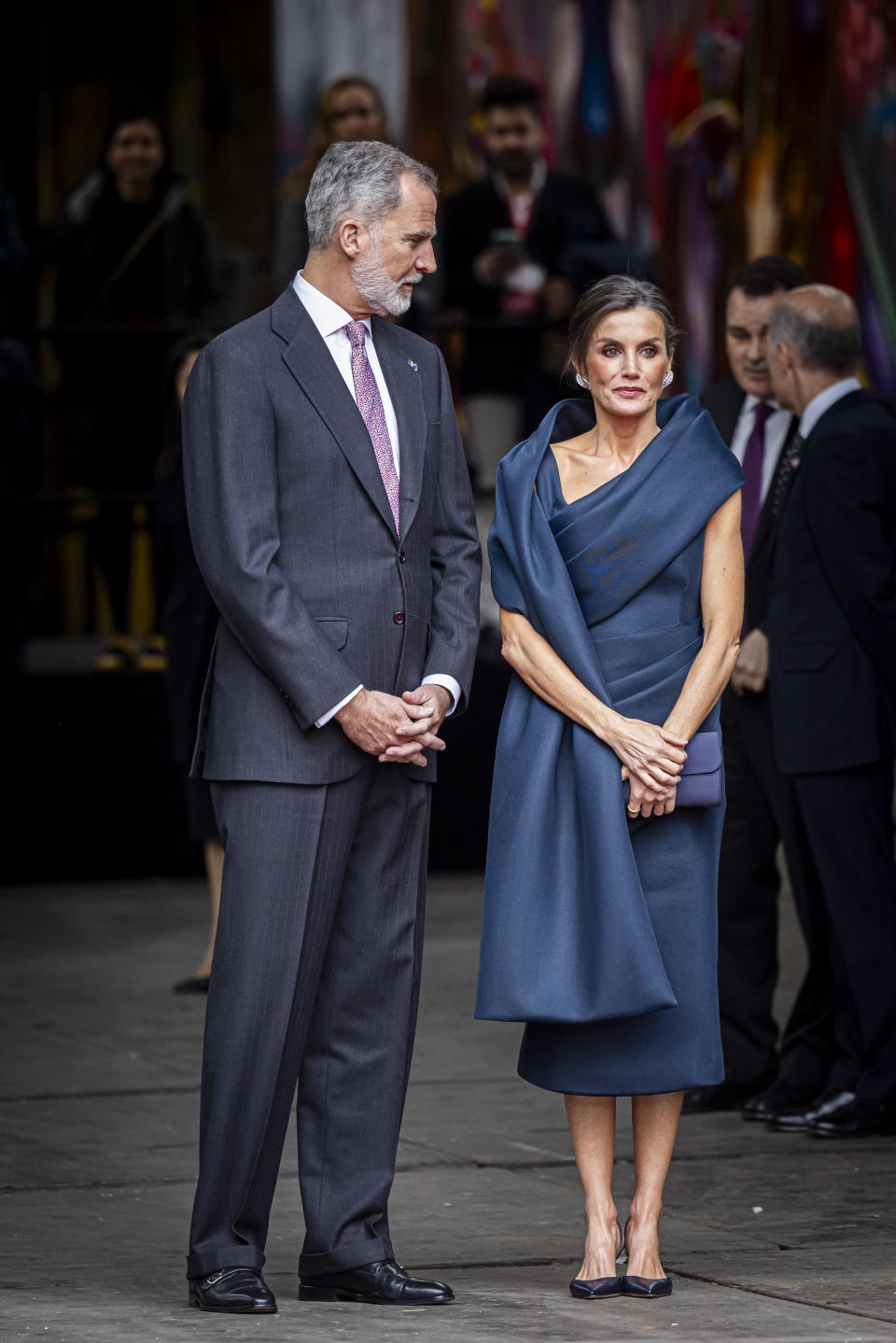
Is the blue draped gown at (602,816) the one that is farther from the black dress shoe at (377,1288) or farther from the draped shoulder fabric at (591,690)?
the black dress shoe at (377,1288)

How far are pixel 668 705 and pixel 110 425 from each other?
20.4ft

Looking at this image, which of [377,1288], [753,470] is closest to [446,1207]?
[377,1288]

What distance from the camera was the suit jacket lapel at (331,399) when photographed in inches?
173

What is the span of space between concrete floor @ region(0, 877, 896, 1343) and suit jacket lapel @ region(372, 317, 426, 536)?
1473 millimetres

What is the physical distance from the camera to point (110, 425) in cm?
1036

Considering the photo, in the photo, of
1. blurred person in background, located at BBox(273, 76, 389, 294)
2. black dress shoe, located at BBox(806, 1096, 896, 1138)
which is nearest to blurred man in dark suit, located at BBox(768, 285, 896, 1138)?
black dress shoe, located at BBox(806, 1096, 896, 1138)

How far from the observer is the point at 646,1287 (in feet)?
14.5

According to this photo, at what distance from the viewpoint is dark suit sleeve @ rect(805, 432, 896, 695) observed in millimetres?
5973

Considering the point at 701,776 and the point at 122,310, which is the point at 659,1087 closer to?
the point at 701,776

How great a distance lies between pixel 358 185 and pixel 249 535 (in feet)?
2.26

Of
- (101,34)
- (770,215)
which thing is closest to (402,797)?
(770,215)

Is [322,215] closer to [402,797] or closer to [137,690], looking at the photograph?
[402,797]

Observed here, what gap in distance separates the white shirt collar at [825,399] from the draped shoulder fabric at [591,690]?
1578 mm

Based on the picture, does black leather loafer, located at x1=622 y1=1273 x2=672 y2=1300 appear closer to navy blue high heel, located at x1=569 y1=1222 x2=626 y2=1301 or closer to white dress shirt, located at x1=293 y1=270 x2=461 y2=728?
navy blue high heel, located at x1=569 y1=1222 x2=626 y2=1301
